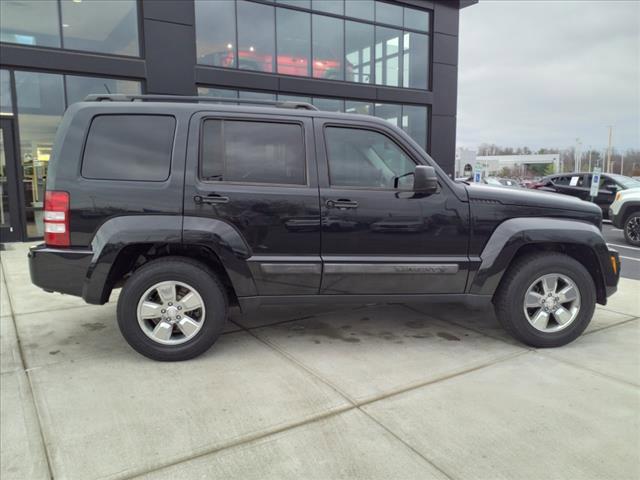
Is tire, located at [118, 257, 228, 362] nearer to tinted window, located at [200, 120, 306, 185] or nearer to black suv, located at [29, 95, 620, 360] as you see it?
black suv, located at [29, 95, 620, 360]

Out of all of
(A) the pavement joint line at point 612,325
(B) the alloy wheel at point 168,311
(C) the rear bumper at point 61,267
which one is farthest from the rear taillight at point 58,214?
(A) the pavement joint line at point 612,325

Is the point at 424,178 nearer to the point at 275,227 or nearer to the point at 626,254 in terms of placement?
the point at 275,227

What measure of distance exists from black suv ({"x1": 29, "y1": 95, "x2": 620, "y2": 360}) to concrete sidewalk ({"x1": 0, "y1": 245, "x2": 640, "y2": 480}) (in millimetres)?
441

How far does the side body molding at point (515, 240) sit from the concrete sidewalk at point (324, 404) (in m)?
0.62

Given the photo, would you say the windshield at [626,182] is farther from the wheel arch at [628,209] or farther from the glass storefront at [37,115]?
the glass storefront at [37,115]

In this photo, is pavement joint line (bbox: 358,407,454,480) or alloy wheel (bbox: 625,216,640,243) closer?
pavement joint line (bbox: 358,407,454,480)

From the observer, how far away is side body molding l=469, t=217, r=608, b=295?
156 inches

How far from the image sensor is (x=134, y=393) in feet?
10.7

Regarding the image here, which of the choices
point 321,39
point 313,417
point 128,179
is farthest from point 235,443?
point 321,39

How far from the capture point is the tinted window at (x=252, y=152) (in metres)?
3.77

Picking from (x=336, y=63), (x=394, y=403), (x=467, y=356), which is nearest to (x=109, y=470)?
(x=394, y=403)

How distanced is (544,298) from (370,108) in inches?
468

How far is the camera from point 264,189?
3.76 m

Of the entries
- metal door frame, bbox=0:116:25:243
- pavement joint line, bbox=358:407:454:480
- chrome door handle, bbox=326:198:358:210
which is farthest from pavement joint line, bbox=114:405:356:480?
metal door frame, bbox=0:116:25:243
